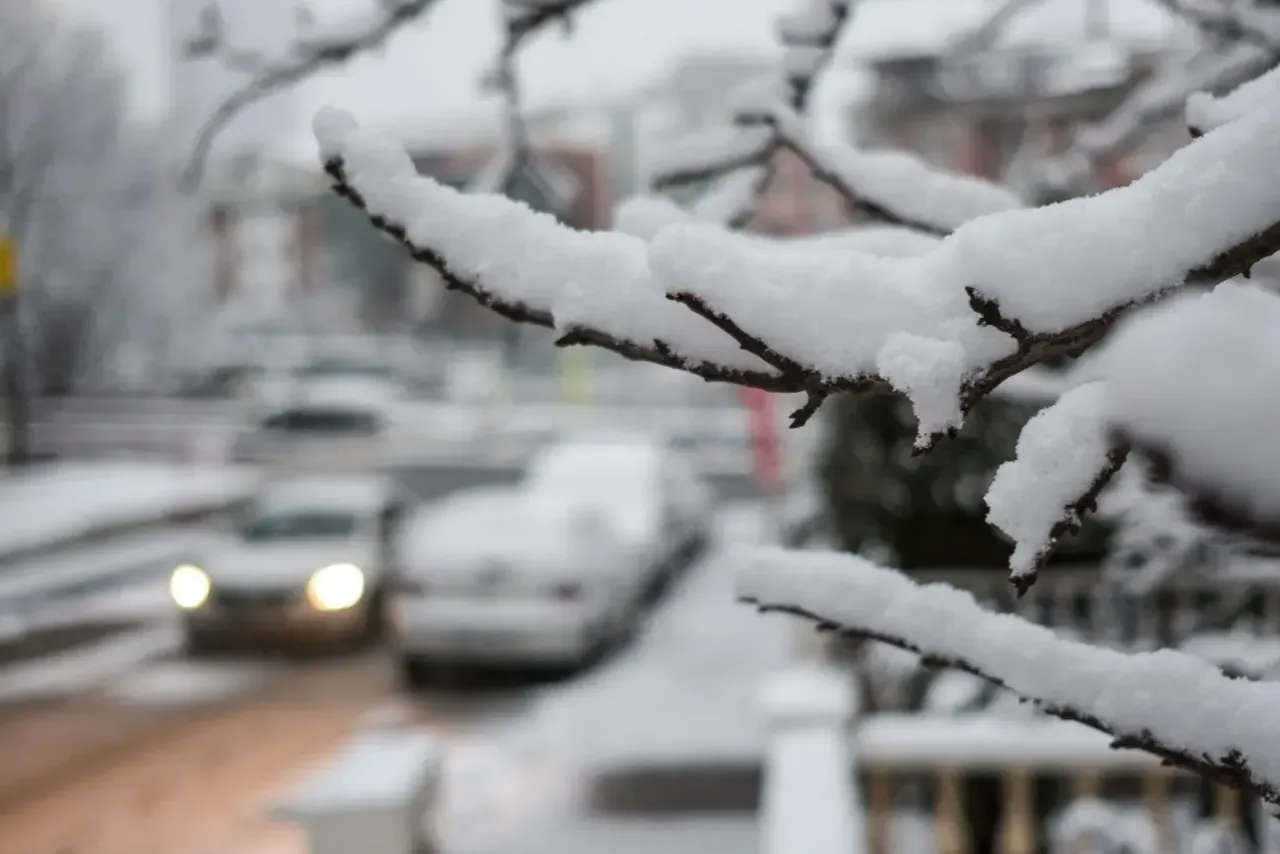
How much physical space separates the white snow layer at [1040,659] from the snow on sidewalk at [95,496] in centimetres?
1162

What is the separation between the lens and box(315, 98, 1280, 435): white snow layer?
73 cm

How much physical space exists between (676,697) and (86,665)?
4.27 meters

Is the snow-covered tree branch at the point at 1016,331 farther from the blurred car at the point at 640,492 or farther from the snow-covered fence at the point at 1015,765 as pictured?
the blurred car at the point at 640,492

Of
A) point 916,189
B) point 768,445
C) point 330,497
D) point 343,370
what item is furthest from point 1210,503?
point 343,370

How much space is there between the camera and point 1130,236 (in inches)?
29.1

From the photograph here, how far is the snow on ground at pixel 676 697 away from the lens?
6324 millimetres

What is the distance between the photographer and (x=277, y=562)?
8.72 metres

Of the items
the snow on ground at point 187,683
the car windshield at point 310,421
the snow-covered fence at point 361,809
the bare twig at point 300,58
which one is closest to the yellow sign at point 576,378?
the car windshield at point 310,421

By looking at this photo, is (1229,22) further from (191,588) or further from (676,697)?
(191,588)

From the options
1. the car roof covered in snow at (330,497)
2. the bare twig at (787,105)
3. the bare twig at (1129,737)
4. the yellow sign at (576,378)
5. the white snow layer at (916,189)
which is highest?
the yellow sign at (576,378)

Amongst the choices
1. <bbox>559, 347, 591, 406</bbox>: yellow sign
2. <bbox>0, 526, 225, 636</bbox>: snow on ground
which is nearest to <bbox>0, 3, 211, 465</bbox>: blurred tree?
<bbox>0, 526, 225, 636</bbox>: snow on ground

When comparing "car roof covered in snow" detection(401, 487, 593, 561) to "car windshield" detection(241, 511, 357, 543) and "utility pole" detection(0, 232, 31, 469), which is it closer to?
"car windshield" detection(241, 511, 357, 543)

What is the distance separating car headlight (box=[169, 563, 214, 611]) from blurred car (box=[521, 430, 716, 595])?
2.51 meters

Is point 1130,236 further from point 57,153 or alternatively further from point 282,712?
point 57,153
